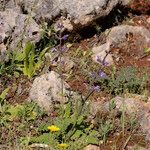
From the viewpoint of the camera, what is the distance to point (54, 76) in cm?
579

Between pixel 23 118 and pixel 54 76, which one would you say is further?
pixel 54 76

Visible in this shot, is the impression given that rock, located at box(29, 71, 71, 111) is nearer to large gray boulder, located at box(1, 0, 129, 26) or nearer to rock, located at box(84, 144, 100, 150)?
rock, located at box(84, 144, 100, 150)

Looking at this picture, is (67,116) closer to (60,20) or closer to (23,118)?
(23,118)

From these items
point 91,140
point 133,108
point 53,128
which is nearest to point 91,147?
point 91,140

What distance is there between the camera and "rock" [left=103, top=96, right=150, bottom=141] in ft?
17.5

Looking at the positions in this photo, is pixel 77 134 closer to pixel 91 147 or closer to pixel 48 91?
pixel 91 147

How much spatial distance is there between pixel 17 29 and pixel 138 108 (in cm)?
207

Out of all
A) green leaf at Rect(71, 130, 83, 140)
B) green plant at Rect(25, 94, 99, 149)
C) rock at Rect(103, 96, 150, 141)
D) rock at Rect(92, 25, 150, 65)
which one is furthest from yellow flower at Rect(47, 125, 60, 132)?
rock at Rect(92, 25, 150, 65)

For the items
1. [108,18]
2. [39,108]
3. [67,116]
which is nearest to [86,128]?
[67,116]

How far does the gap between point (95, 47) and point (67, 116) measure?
2076 mm

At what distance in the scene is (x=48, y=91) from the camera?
18.5 ft

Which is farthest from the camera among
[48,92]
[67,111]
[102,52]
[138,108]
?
[102,52]

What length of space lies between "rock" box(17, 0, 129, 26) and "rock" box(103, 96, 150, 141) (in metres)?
1.88

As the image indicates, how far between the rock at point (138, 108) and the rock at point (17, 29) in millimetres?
1592
